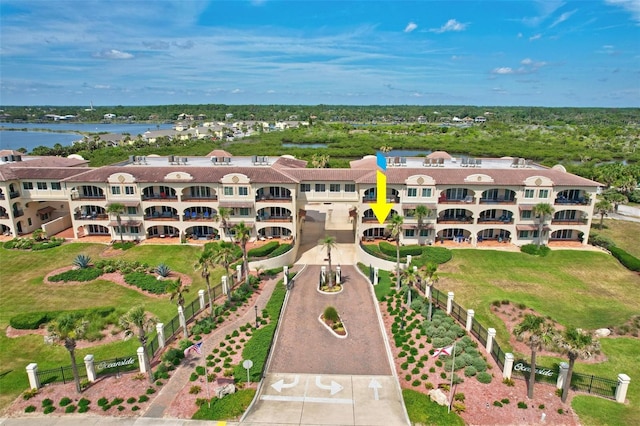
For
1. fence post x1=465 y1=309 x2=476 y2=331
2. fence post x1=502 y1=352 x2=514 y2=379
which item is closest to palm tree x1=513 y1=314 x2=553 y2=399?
fence post x1=502 y1=352 x2=514 y2=379

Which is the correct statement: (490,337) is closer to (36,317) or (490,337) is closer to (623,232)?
(36,317)

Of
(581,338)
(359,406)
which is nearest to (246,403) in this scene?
(359,406)

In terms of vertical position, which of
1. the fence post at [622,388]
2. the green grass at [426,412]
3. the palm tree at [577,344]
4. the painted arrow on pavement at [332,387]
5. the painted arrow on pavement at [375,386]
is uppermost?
the palm tree at [577,344]

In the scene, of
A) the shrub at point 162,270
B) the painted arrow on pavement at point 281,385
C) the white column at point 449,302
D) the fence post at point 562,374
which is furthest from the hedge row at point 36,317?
the fence post at point 562,374

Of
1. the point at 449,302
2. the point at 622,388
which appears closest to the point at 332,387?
the point at 449,302

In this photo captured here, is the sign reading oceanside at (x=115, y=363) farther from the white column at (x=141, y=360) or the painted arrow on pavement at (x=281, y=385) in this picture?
the painted arrow on pavement at (x=281, y=385)

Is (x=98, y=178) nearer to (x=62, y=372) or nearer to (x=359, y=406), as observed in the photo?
(x=62, y=372)
